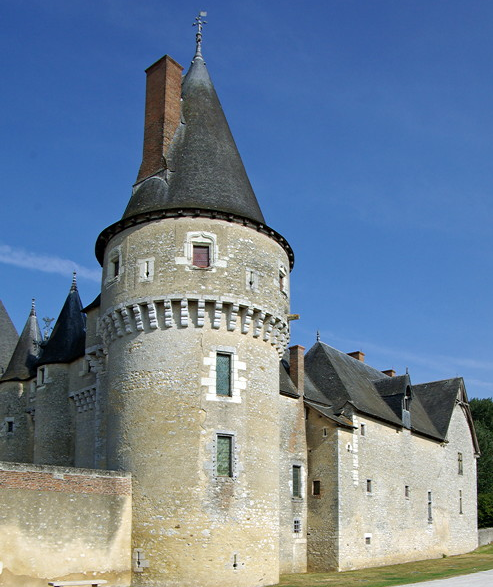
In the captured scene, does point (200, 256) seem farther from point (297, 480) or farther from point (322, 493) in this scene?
point (322, 493)

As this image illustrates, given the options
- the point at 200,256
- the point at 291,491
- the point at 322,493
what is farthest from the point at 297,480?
the point at 200,256

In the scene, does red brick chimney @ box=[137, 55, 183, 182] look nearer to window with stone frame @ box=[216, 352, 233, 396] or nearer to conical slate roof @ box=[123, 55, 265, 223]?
conical slate roof @ box=[123, 55, 265, 223]

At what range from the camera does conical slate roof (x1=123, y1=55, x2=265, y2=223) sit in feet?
Result: 75.0

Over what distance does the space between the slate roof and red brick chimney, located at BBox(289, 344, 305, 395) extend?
795mm

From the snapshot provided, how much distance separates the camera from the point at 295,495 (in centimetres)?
2808

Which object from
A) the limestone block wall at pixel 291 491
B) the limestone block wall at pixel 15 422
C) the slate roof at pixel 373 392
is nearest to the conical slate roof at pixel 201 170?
the limestone block wall at pixel 291 491

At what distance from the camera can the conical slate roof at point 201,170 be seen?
22875mm

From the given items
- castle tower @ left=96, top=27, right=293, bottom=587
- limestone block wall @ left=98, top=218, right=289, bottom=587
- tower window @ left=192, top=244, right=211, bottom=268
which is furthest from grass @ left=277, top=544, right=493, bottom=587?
tower window @ left=192, top=244, right=211, bottom=268

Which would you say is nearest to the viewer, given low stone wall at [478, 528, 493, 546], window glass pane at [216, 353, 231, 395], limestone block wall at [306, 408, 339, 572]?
window glass pane at [216, 353, 231, 395]

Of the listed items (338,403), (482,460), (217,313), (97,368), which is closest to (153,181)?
(217,313)

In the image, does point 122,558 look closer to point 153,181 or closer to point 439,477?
point 153,181

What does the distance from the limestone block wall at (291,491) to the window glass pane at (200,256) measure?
8144 millimetres

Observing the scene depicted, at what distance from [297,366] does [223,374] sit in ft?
27.2

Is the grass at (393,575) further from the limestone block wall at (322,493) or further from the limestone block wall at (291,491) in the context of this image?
the limestone block wall at (322,493)
